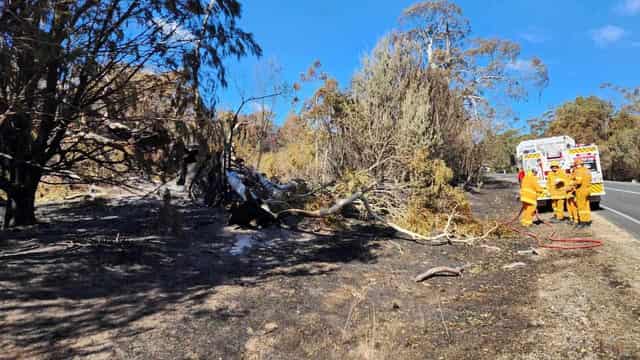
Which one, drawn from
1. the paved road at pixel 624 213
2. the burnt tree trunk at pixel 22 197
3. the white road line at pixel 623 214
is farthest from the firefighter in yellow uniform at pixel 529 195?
the burnt tree trunk at pixel 22 197

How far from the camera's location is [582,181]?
1019 centimetres

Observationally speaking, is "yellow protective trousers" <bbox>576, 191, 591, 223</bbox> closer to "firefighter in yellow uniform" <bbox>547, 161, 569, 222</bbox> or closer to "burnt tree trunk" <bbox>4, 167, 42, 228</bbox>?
"firefighter in yellow uniform" <bbox>547, 161, 569, 222</bbox>

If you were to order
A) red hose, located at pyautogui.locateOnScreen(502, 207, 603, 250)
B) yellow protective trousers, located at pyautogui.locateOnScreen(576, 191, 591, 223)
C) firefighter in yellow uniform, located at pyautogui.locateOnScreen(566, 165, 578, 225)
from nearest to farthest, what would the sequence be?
red hose, located at pyautogui.locateOnScreen(502, 207, 603, 250) → yellow protective trousers, located at pyautogui.locateOnScreen(576, 191, 591, 223) → firefighter in yellow uniform, located at pyautogui.locateOnScreen(566, 165, 578, 225)

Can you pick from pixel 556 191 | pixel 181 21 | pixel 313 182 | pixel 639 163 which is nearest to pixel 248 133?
pixel 313 182

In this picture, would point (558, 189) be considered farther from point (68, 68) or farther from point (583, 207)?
point (68, 68)

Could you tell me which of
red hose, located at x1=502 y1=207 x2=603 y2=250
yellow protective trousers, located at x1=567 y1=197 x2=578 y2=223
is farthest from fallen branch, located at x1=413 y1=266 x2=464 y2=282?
yellow protective trousers, located at x1=567 y1=197 x2=578 y2=223

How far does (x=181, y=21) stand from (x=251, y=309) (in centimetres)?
609

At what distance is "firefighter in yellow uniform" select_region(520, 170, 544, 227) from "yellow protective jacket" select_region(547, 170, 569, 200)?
0.74 m

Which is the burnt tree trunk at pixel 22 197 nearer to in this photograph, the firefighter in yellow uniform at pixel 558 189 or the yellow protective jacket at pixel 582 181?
the yellow protective jacket at pixel 582 181

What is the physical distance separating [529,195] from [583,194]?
122 centimetres

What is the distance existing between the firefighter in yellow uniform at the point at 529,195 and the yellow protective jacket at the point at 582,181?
814 millimetres

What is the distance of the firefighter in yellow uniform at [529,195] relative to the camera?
1041cm

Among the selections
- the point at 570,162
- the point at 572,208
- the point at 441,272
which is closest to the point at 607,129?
the point at 570,162

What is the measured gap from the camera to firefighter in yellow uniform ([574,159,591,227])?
33.4ft
